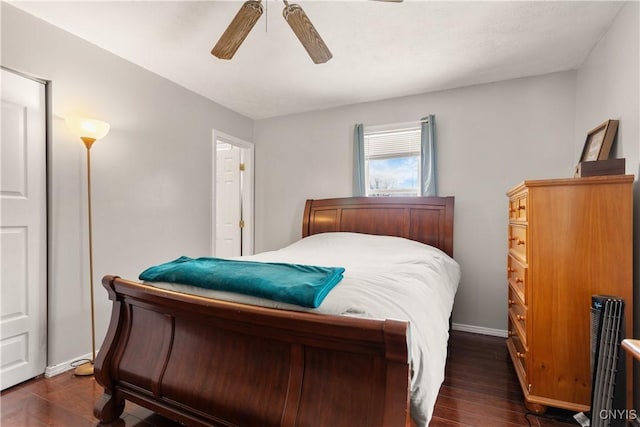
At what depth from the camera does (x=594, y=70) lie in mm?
2449

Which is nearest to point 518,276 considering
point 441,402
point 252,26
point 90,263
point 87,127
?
point 441,402

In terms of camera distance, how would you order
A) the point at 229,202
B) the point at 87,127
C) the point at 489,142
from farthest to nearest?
the point at 229,202, the point at 489,142, the point at 87,127

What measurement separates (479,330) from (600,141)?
6.55 ft

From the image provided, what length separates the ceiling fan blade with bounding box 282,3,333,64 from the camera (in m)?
1.68

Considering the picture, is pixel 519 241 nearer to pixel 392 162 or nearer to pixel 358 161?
pixel 392 162

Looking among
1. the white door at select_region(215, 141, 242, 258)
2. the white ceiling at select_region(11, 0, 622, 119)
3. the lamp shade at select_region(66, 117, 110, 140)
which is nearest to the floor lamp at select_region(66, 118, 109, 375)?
the lamp shade at select_region(66, 117, 110, 140)

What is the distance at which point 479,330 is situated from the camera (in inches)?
123

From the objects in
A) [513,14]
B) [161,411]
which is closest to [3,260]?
[161,411]

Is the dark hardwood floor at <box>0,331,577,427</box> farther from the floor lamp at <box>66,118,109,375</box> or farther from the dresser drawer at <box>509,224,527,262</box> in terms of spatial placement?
the dresser drawer at <box>509,224,527,262</box>

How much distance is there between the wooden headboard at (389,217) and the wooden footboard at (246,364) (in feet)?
7.51

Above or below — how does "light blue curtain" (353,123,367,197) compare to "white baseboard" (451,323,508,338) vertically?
above

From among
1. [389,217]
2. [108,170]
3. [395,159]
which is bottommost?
[389,217]

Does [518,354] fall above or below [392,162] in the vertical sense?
below

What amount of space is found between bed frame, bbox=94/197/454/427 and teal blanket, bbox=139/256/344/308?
3.1 inches
